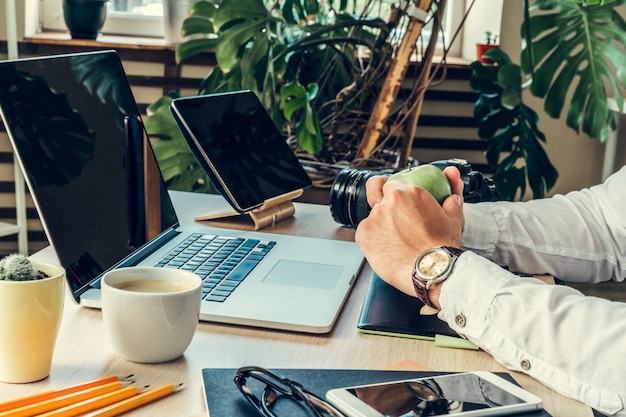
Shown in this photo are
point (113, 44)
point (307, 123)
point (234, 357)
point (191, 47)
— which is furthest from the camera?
point (113, 44)

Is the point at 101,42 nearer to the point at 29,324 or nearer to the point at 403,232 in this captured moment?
the point at 403,232

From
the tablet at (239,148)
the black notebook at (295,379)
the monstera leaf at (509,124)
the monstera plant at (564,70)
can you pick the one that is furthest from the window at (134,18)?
the black notebook at (295,379)

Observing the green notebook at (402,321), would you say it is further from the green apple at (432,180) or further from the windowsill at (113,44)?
the windowsill at (113,44)

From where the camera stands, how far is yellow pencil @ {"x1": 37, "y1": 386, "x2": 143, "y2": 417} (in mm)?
611

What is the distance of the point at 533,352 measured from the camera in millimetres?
770

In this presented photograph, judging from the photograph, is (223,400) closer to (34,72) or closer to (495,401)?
(495,401)

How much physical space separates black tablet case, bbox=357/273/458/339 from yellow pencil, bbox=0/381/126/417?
0.95 ft

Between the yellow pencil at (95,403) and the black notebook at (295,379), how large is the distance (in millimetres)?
62

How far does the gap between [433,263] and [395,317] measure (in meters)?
0.07

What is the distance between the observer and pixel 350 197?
1.23m

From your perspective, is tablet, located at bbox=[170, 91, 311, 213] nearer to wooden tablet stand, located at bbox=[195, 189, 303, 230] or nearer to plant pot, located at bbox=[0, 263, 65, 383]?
wooden tablet stand, located at bbox=[195, 189, 303, 230]

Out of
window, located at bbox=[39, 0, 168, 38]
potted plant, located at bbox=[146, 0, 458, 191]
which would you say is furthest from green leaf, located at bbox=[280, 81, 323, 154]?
window, located at bbox=[39, 0, 168, 38]

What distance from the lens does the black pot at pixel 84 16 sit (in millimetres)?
2766

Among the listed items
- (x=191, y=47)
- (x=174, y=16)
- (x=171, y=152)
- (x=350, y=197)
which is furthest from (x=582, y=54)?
(x=174, y=16)
